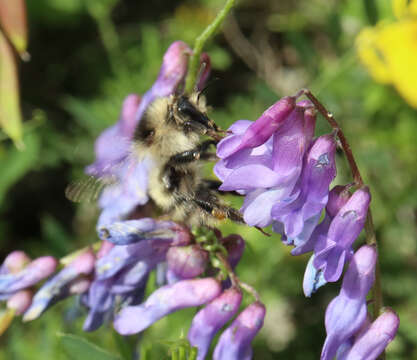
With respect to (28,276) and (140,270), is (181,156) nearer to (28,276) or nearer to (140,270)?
(140,270)

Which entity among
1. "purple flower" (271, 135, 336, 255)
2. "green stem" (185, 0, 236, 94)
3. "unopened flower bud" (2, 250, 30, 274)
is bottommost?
"unopened flower bud" (2, 250, 30, 274)

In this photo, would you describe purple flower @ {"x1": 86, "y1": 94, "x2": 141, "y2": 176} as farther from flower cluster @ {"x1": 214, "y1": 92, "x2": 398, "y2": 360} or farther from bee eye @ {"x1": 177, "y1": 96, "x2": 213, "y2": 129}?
flower cluster @ {"x1": 214, "y1": 92, "x2": 398, "y2": 360}

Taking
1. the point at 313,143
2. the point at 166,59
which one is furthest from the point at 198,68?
the point at 313,143

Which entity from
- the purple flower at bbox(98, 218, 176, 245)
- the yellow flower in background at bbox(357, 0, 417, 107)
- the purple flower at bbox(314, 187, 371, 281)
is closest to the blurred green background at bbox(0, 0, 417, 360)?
the yellow flower in background at bbox(357, 0, 417, 107)

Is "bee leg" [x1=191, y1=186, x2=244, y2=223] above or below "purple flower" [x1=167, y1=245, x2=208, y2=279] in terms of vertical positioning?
above

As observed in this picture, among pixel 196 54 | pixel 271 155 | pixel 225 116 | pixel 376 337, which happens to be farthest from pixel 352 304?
pixel 225 116

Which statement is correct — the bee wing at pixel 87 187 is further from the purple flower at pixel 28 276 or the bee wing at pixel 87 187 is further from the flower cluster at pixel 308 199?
the flower cluster at pixel 308 199

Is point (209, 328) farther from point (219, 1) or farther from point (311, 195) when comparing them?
point (219, 1)
